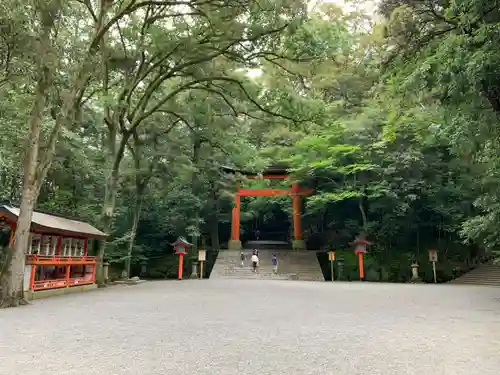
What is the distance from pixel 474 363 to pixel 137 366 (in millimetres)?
3138

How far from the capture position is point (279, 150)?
2173 centimetres

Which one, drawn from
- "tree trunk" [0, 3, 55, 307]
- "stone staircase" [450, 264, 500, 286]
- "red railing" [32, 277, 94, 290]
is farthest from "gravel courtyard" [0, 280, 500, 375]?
"stone staircase" [450, 264, 500, 286]

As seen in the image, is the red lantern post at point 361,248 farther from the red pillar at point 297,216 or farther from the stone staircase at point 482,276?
the red pillar at point 297,216

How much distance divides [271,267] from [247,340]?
15.5 meters

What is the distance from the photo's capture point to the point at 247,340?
4.31 meters

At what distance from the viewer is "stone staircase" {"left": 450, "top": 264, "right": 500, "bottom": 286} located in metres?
15.6

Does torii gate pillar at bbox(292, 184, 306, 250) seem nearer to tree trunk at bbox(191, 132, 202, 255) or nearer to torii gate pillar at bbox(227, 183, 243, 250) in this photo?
torii gate pillar at bbox(227, 183, 243, 250)

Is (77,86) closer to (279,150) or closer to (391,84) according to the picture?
(391,84)

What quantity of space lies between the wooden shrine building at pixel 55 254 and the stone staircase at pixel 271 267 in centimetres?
766

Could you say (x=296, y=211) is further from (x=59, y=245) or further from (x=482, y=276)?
(x=59, y=245)

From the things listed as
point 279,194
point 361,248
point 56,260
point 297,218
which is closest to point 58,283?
point 56,260

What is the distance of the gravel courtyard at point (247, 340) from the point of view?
3.28 meters

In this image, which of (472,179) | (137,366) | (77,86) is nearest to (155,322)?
(137,366)

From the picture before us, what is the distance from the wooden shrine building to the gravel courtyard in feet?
6.40
